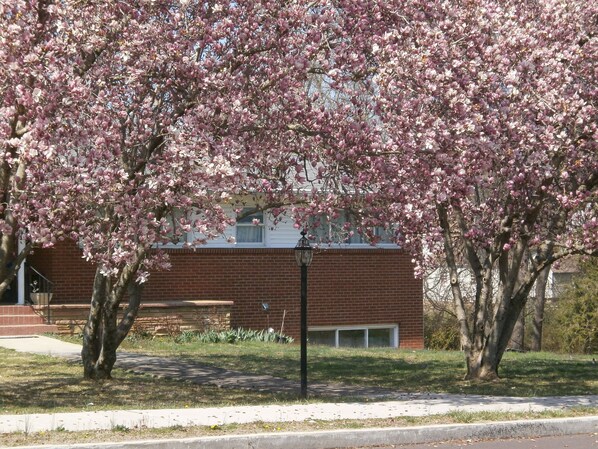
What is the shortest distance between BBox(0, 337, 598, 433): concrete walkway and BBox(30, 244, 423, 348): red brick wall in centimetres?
768

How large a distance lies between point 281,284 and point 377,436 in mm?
16495

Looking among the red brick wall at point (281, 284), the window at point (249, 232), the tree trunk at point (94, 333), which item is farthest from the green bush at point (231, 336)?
the tree trunk at point (94, 333)

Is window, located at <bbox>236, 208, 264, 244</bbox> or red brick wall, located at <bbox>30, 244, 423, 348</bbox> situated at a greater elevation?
window, located at <bbox>236, 208, 264, 244</bbox>

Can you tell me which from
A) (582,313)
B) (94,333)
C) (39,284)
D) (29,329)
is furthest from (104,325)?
(582,313)

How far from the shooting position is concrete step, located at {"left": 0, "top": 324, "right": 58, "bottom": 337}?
2300cm

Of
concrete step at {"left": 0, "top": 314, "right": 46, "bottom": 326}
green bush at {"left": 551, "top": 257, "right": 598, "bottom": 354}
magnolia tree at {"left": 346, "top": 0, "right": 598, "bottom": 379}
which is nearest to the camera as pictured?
magnolia tree at {"left": 346, "top": 0, "right": 598, "bottom": 379}

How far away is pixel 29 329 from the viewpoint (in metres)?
23.2

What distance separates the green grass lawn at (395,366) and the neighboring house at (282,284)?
267 centimetres

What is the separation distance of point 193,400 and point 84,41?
5052 millimetres

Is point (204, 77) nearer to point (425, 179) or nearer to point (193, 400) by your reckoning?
point (425, 179)

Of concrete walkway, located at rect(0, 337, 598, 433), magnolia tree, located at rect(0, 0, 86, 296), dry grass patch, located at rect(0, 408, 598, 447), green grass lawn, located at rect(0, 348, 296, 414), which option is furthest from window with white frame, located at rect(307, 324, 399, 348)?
magnolia tree, located at rect(0, 0, 86, 296)

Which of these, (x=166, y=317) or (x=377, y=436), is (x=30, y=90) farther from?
(x=166, y=317)

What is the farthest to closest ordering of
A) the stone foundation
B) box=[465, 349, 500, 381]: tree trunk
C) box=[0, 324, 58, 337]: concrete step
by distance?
the stone foundation
box=[0, 324, 58, 337]: concrete step
box=[465, 349, 500, 381]: tree trunk

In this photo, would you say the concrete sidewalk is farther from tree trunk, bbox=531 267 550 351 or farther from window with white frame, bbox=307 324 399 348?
tree trunk, bbox=531 267 550 351
